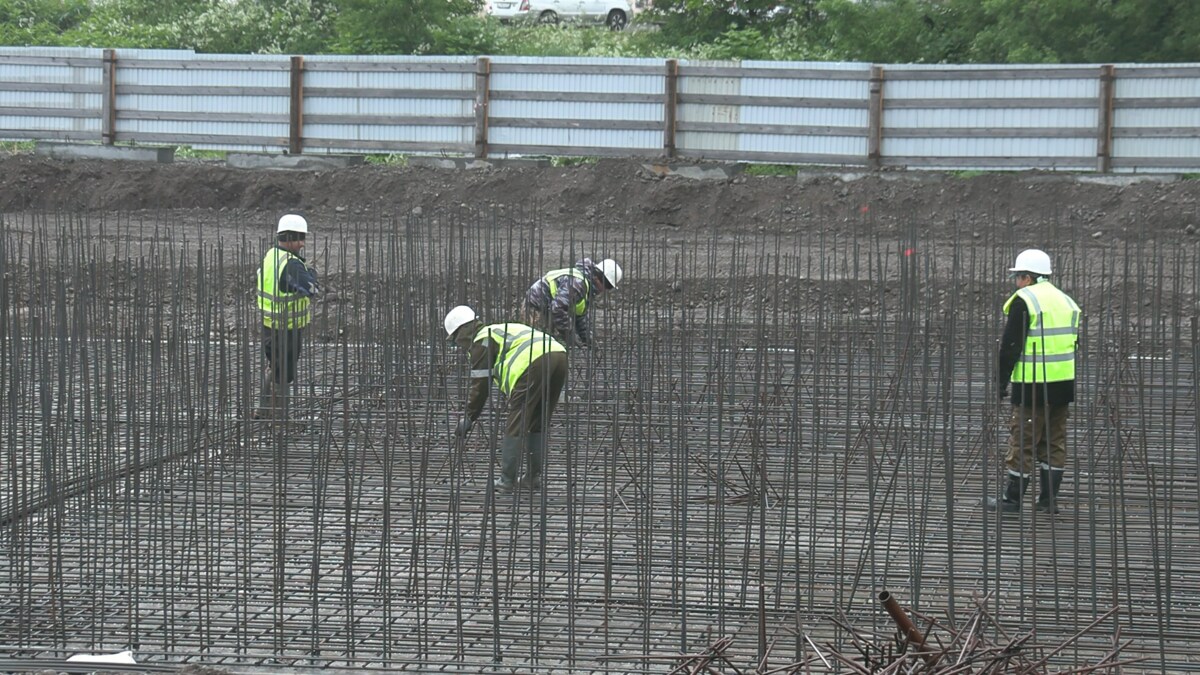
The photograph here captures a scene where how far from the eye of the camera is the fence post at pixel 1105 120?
1573 cm

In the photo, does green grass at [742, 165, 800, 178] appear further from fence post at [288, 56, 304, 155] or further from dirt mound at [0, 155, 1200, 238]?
fence post at [288, 56, 304, 155]

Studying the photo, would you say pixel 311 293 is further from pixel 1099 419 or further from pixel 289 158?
pixel 289 158

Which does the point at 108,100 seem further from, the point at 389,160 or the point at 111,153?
the point at 389,160

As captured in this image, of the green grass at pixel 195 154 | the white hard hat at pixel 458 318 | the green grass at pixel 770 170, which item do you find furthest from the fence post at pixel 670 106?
the white hard hat at pixel 458 318

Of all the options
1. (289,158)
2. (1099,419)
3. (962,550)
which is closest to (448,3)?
(289,158)

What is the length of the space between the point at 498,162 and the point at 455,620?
12.9m

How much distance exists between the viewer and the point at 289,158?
59.9ft

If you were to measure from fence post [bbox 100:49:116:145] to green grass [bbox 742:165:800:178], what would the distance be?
8246 mm

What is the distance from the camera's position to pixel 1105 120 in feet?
51.9

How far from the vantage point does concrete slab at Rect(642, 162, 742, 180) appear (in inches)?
669

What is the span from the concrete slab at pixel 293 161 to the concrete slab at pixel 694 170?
12.8 feet

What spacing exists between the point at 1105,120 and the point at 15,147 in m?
14.1

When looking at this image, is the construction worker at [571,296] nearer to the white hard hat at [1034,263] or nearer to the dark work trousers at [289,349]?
the dark work trousers at [289,349]

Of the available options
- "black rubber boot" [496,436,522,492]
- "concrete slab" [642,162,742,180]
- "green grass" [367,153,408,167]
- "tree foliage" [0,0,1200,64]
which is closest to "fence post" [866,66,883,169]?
"concrete slab" [642,162,742,180]
